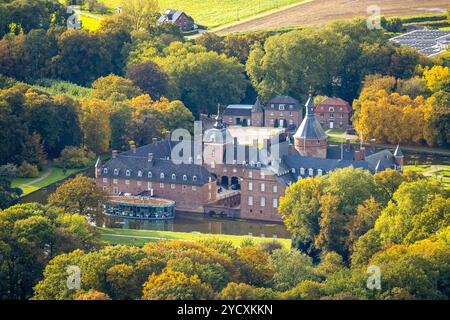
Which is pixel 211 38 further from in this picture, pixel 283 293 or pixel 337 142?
pixel 283 293

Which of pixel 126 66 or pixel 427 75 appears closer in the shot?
pixel 427 75

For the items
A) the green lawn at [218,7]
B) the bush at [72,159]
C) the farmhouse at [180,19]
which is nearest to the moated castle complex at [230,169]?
the bush at [72,159]

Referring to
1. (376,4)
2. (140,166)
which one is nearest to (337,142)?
(140,166)

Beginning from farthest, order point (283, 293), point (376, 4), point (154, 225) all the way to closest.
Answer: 1. point (376, 4)
2. point (154, 225)
3. point (283, 293)

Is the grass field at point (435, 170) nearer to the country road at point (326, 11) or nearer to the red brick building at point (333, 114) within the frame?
the red brick building at point (333, 114)

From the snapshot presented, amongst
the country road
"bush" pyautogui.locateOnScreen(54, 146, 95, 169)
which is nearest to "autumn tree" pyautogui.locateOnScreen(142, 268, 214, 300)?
"bush" pyautogui.locateOnScreen(54, 146, 95, 169)

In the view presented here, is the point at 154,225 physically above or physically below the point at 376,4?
below

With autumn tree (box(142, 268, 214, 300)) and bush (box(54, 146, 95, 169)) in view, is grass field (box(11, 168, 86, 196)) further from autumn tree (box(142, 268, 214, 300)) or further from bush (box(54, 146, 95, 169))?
autumn tree (box(142, 268, 214, 300))
